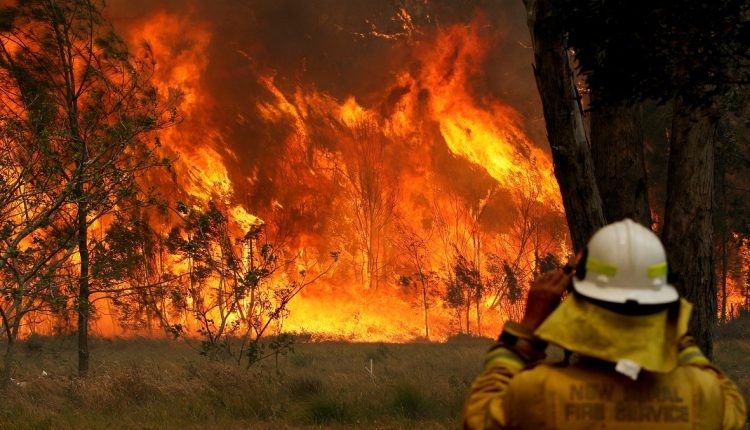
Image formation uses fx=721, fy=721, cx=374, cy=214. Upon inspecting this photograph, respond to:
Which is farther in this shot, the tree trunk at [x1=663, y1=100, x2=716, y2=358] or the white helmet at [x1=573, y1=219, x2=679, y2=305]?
the tree trunk at [x1=663, y1=100, x2=716, y2=358]

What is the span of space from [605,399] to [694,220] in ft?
18.4

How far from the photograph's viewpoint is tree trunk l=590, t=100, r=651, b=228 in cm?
656

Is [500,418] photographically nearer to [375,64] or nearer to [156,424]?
[156,424]

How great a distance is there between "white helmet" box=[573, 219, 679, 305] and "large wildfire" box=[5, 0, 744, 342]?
34.5 meters

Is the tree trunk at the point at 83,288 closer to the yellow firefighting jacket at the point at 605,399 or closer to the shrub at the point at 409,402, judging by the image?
the shrub at the point at 409,402

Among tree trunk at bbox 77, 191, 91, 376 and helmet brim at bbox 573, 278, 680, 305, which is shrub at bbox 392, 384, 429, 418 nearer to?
tree trunk at bbox 77, 191, 91, 376

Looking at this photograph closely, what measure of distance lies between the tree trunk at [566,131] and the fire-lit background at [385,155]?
30977mm

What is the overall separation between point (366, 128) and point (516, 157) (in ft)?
30.2

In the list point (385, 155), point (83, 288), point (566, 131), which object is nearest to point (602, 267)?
point (566, 131)

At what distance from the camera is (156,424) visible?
8.18 m

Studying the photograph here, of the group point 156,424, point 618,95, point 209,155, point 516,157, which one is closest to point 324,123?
point 209,155

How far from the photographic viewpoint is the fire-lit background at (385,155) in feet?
125

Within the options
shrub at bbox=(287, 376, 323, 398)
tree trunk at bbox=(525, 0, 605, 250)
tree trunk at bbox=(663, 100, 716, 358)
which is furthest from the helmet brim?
shrub at bbox=(287, 376, 323, 398)

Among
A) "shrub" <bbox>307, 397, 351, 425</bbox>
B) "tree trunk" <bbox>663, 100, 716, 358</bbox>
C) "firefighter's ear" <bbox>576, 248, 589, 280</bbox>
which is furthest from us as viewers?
"shrub" <bbox>307, 397, 351, 425</bbox>
